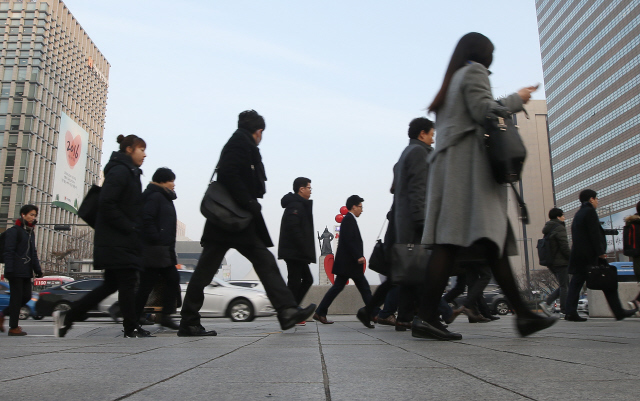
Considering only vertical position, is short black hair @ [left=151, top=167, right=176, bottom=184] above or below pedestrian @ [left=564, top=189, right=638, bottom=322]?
above

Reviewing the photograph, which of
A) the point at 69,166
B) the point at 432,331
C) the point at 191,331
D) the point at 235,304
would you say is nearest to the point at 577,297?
the point at 432,331

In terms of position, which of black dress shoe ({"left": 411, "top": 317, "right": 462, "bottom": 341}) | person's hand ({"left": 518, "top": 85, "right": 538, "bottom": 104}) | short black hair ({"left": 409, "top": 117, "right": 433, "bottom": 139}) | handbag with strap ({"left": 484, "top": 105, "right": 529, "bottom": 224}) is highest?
short black hair ({"left": 409, "top": 117, "right": 433, "bottom": 139})

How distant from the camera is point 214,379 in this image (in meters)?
2.09

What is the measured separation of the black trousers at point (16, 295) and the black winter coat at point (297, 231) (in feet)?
9.73

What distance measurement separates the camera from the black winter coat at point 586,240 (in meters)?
7.82

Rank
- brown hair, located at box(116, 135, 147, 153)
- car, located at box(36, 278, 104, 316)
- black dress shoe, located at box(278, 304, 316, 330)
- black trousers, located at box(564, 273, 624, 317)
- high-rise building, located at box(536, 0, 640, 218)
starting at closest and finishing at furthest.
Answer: black dress shoe, located at box(278, 304, 316, 330) → brown hair, located at box(116, 135, 147, 153) → black trousers, located at box(564, 273, 624, 317) → car, located at box(36, 278, 104, 316) → high-rise building, located at box(536, 0, 640, 218)

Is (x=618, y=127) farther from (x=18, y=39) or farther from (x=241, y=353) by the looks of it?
(x=241, y=353)

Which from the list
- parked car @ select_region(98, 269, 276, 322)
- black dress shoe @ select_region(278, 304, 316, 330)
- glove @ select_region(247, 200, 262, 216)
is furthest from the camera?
parked car @ select_region(98, 269, 276, 322)

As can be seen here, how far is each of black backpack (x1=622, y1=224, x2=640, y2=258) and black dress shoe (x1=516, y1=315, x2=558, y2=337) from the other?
3.90 m

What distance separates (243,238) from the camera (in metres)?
5.02

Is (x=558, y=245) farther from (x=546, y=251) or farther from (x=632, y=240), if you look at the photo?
(x=632, y=240)

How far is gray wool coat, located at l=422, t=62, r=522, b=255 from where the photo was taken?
13.0 feet

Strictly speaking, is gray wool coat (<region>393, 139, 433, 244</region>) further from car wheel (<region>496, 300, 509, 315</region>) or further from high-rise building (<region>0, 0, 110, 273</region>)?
high-rise building (<region>0, 0, 110, 273</region>)

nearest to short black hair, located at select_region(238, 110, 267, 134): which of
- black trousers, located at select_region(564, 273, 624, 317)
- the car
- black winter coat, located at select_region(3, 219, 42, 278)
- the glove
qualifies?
the glove
